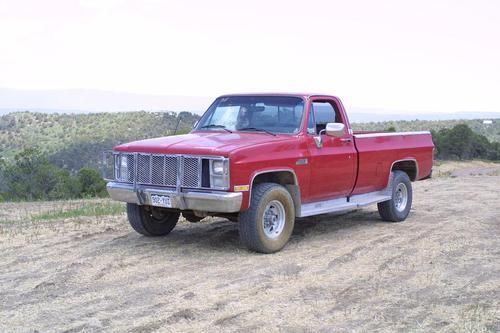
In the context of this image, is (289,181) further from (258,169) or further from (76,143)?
(76,143)

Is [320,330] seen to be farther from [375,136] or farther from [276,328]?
[375,136]

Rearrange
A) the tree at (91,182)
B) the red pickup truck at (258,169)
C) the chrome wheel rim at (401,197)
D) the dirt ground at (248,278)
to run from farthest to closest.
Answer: the tree at (91,182) < the chrome wheel rim at (401,197) < the red pickup truck at (258,169) < the dirt ground at (248,278)

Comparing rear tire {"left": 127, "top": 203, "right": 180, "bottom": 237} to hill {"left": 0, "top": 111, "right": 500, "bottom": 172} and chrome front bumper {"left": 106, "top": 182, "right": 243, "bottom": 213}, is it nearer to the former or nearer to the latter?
chrome front bumper {"left": 106, "top": 182, "right": 243, "bottom": 213}

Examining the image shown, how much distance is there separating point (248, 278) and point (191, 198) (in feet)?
4.09

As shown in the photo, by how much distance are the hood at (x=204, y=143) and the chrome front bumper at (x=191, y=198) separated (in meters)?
0.44

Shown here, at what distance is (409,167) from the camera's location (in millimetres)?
11156

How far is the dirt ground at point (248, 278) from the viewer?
17.9 ft

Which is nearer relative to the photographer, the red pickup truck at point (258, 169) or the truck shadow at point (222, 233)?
the red pickup truck at point (258, 169)

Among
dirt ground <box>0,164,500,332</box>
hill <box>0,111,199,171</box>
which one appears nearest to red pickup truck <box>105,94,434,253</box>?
dirt ground <box>0,164,500,332</box>

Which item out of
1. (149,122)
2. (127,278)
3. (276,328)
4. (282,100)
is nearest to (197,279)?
(127,278)

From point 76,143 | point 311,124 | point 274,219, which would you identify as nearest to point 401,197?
point 311,124

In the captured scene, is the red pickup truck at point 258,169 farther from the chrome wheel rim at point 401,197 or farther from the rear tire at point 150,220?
the chrome wheel rim at point 401,197

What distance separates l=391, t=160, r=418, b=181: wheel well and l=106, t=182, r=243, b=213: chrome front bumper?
4.36m

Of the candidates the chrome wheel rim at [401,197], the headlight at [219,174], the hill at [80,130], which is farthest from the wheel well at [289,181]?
the hill at [80,130]
